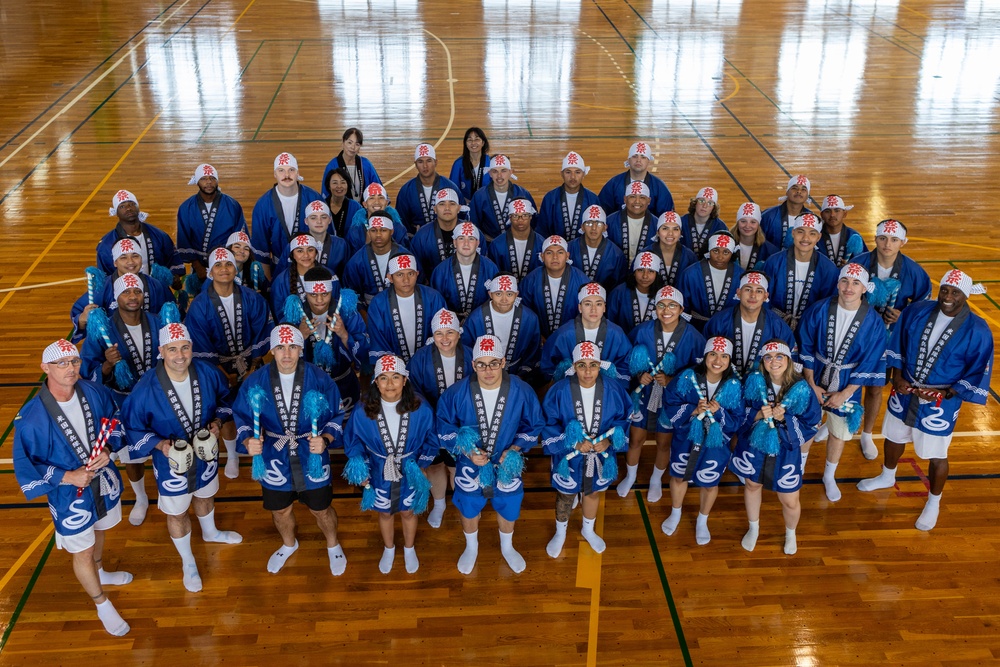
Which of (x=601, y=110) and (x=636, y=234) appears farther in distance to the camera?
(x=601, y=110)

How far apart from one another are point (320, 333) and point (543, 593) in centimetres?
251

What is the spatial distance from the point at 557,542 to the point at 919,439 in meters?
2.77

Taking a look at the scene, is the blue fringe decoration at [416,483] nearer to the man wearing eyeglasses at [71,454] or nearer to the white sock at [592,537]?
the white sock at [592,537]

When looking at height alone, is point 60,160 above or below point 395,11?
below

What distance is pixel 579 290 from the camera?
6.58 meters

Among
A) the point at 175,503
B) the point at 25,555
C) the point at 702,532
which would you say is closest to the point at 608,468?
the point at 702,532

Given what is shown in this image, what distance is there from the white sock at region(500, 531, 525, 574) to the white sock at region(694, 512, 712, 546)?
1.32 meters

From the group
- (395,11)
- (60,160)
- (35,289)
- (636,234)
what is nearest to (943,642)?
(636,234)

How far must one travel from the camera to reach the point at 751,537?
6.06 metres

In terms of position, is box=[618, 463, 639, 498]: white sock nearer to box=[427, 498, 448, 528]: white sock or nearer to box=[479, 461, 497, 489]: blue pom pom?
box=[427, 498, 448, 528]: white sock

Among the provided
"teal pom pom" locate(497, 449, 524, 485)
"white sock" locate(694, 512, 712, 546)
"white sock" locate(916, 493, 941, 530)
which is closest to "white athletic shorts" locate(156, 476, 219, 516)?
"teal pom pom" locate(497, 449, 524, 485)

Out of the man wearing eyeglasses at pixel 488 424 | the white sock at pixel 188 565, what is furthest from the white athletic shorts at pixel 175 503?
the man wearing eyeglasses at pixel 488 424

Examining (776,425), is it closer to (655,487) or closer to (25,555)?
(655,487)

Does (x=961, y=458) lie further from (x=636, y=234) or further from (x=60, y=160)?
(x=60, y=160)
